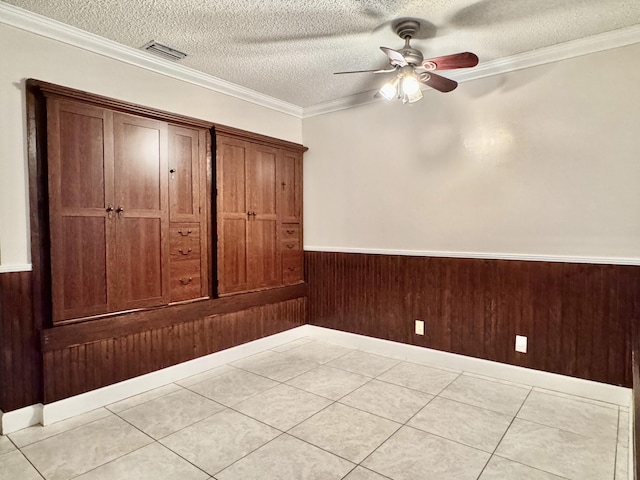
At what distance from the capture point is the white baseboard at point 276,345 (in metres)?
2.40

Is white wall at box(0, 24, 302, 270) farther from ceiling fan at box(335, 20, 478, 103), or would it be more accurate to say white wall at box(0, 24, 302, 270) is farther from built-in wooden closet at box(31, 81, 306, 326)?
ceiling fan at box(335, 20, 478, 103)

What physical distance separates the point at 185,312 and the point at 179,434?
108 cm

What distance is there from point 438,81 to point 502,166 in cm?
98

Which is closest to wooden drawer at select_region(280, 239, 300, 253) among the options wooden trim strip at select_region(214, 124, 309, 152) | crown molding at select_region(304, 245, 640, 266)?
crown molding at select_region(304, 245, 640, 266)

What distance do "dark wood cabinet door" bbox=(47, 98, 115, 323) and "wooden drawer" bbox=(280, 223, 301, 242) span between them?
176cm

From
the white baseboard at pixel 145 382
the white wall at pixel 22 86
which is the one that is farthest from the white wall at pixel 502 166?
the white wall at pixel 22 86

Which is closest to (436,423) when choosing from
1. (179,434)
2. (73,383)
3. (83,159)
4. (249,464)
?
(249,464)

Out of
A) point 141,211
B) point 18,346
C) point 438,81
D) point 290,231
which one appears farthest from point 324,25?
point 18,346

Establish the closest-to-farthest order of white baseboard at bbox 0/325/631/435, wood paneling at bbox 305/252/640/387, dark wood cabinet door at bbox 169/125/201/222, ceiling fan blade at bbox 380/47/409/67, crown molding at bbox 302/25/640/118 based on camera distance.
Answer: ceiling fan blade at bbox 380/47/409/67 → white baseboard at bbox 0/325/631/435 → crown molding at bbox 302/25/640/118 → wood paneling at bbox 305/252/640/387 → dark wood cabinet door at bbox 169/125/201/222

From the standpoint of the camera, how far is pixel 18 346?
92.8 inches

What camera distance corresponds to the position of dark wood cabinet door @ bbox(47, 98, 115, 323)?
2.42 meters

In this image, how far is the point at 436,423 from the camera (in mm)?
2373

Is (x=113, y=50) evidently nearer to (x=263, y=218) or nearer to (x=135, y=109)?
(x=135, y=109)

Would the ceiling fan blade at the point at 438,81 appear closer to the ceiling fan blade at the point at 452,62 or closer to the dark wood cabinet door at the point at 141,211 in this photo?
the ceiling fan blade at the point at 452,62
